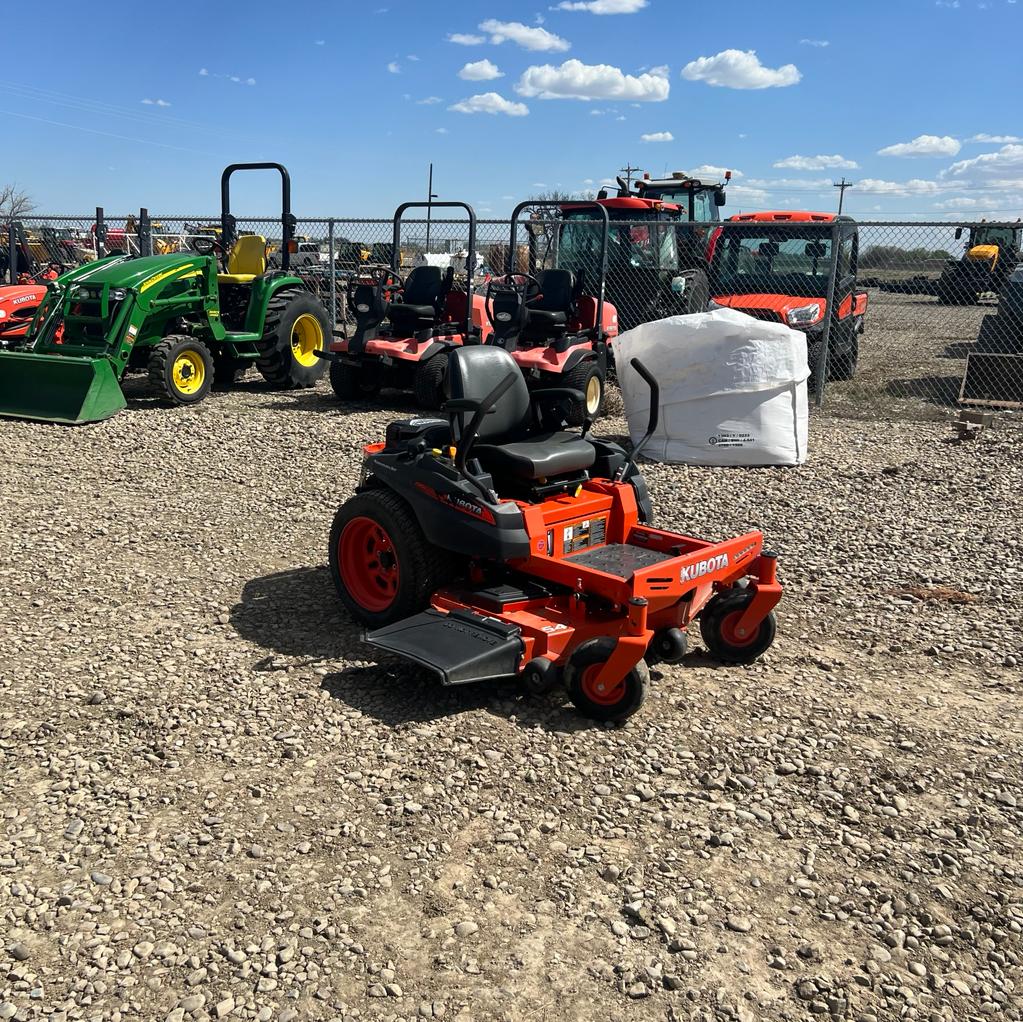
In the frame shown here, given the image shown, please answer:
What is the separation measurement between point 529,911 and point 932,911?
3.62 feet

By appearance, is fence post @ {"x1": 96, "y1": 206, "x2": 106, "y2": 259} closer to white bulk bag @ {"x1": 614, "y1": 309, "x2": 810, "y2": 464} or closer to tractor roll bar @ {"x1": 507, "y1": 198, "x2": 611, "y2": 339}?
tractor roll bar @ {"x1": 507, "y1": 198, "x2": 611, "y2": 339}

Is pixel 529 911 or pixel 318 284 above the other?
pixel 318 284

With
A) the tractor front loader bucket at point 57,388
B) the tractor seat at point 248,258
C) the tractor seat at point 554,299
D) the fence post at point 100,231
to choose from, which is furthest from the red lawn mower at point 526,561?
the fence post at point 100,231

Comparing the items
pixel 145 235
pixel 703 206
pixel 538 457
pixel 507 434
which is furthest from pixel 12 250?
pixel 538 457

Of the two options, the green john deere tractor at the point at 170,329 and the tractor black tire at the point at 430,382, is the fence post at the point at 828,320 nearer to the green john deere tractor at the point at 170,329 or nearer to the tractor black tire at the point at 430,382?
the tractor black tire at the point at 430,382

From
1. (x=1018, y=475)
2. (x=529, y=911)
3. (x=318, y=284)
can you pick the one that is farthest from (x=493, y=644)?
(x=318, y=284)

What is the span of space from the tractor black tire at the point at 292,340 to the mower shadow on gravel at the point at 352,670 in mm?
5976

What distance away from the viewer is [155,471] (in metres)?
7.27

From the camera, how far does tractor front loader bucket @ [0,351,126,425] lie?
8.64 meters

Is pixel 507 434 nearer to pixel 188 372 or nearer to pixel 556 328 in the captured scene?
pixel 556 328

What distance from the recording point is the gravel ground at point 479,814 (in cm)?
244

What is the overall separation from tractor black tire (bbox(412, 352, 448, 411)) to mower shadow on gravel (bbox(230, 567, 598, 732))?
4.54 metres

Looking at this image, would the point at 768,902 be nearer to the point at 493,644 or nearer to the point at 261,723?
the point at 493,644

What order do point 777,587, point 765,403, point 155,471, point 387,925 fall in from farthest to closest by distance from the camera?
point 765,403
point 155,471
point 777,587
point 387,925
